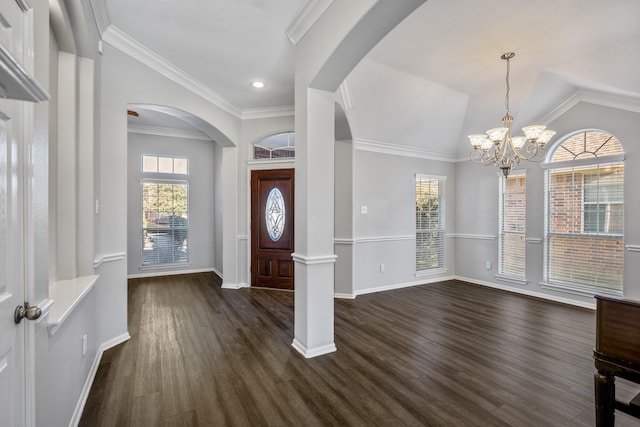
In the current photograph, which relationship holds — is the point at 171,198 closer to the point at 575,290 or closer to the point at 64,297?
the point at 64,297

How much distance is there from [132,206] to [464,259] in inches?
259

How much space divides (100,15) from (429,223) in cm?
538

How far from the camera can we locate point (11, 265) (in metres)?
1.09

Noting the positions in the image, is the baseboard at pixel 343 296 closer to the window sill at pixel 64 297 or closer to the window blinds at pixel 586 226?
the window blinds at pixel 586 226

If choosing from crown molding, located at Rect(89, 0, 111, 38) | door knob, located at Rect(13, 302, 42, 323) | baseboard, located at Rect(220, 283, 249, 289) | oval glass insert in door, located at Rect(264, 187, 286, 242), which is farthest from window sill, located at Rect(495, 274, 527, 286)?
crown molding, located at Rect(89, 0, 111, 38)

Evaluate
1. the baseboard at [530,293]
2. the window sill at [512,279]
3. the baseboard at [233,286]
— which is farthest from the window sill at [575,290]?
the baseboard at [233,286]

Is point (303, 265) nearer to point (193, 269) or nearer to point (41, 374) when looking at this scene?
point (41, 374)

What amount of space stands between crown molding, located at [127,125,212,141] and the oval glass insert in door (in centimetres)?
245

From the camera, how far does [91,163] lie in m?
2.37

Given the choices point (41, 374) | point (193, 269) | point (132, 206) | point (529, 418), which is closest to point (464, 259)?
point (529, 418)

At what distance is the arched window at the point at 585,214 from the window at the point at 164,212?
6.62m

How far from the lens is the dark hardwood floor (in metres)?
1.94

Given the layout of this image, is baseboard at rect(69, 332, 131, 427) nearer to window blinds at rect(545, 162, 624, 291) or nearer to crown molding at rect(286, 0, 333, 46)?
Result: crown molding at rect(286, 0, 333, 46)

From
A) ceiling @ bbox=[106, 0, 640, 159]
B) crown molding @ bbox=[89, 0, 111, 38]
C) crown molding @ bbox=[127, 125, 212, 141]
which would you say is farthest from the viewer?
crown molding @ bbox=[127, 125, 212, 141]
